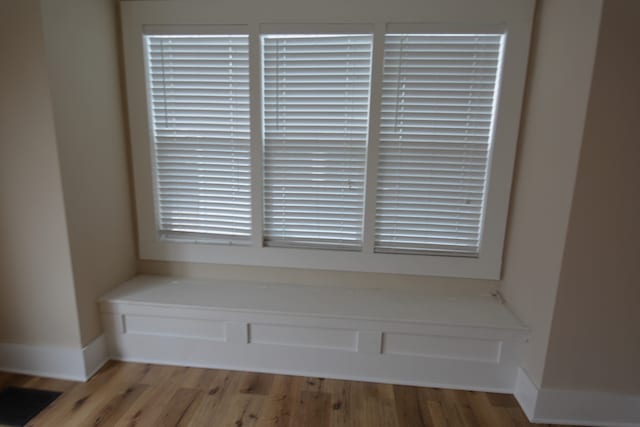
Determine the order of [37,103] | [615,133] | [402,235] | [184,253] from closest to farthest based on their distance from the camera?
[615,133] < [37,103] < [402,235] < [184,253]

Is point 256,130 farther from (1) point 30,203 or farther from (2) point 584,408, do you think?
(2) point 584,408

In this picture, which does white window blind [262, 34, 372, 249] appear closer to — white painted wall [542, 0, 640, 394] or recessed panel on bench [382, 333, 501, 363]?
recessed panel on bench [382, 333, 501, 363]

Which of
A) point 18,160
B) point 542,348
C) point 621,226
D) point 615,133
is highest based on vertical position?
point 615,133

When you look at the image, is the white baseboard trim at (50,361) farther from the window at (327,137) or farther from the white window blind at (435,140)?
the white window blind at (435,140)

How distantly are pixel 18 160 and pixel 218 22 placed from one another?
124 centimetres

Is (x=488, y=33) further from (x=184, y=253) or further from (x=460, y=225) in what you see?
(x=184, y=253)

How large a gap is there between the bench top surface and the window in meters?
0.16

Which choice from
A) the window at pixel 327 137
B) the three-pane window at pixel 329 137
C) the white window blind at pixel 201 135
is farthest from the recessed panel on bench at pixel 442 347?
the white window blind at pixel 201 135

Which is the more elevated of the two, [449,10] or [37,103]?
[449,10]

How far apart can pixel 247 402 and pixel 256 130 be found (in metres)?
1.48

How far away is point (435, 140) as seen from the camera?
76.8 inches

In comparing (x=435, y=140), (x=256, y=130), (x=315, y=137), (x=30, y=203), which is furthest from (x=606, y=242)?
(x=30, y=203)

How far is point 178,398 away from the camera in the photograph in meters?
1.76

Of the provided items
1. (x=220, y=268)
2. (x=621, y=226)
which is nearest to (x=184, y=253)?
(x=220, y=268)
